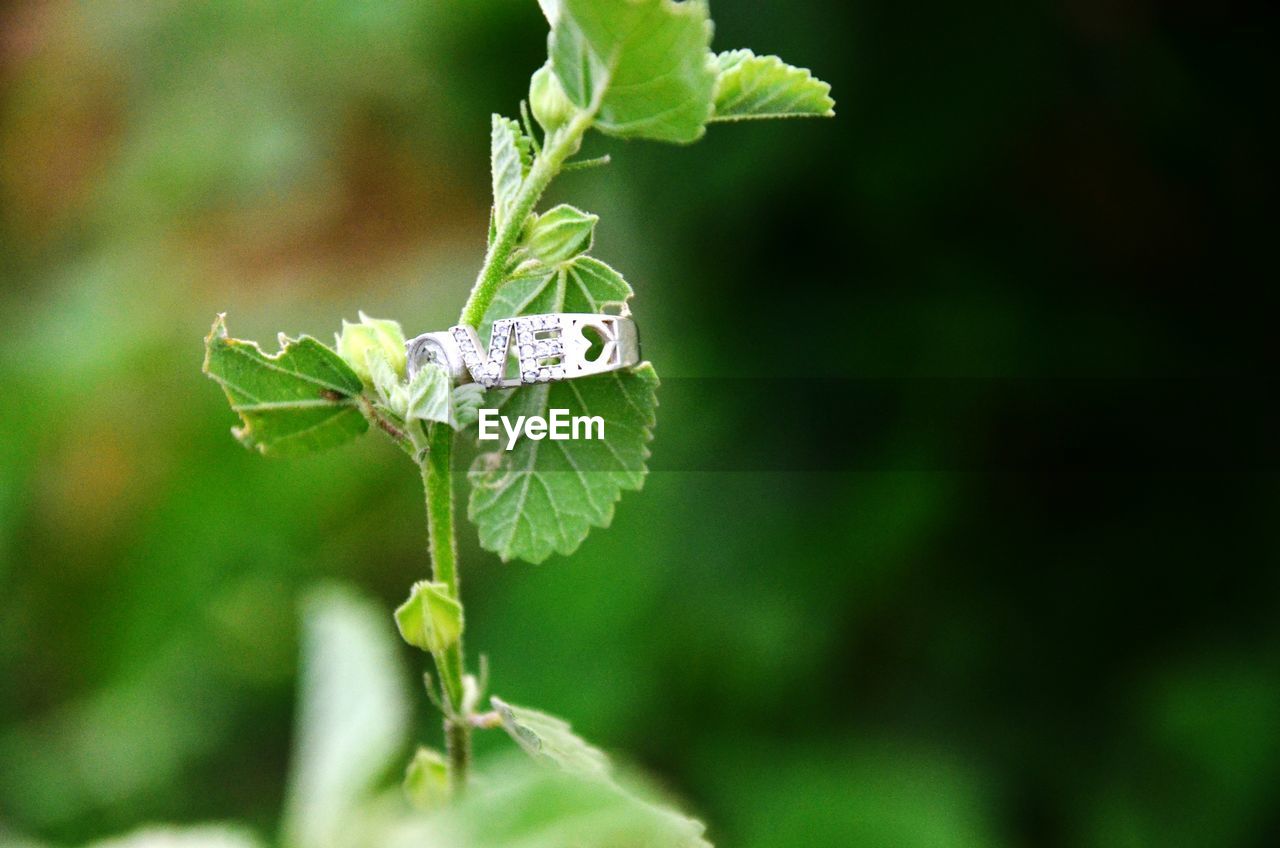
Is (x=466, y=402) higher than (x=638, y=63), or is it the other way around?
(x=638, y=63)

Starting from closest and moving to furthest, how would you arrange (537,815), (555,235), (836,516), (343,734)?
(537,815) < (343,734) < (555,235) < (836,516)

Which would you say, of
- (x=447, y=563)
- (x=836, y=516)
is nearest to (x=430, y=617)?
(x=447, y=563)

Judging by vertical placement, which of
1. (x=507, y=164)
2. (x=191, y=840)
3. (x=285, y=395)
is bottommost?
(x=191, y=840)

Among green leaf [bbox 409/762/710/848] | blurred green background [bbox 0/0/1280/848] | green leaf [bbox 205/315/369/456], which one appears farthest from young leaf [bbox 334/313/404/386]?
blurred green background [bbox 0/0/1280/848]

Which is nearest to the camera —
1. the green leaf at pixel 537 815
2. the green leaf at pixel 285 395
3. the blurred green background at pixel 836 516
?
the green leaf at pixel 537 815

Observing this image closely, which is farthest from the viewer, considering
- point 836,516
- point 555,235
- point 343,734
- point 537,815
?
point 836,516

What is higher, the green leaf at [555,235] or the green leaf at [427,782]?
the green leaf at [555,235]

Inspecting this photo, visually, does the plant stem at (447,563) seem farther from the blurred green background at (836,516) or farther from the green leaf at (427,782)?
the blurred green background at (836,516)

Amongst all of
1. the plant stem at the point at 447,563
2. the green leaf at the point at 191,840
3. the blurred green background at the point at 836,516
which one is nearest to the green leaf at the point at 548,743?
the plant stem at the point at 447,563

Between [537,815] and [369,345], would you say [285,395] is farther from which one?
[537,815]
